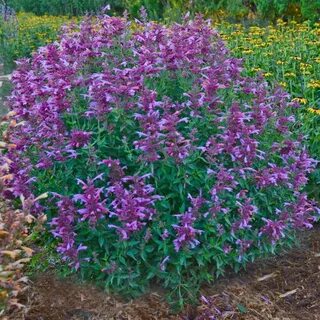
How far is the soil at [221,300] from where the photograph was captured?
3396mm

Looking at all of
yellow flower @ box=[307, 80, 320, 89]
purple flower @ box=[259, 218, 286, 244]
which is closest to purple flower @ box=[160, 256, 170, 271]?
purple flower @ box=[259, 218, 286, 244]

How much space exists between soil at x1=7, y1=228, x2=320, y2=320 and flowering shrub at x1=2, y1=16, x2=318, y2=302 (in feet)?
0.37

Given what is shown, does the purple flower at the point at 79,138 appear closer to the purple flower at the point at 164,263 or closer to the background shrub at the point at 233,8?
the purple flower at the point at 164,263

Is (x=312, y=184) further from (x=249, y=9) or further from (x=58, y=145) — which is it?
(x=249, y=9)

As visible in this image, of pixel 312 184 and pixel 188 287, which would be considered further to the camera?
pixel 312 184

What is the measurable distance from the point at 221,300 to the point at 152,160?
91cm

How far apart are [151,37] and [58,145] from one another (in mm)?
797

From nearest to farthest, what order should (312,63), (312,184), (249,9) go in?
1. (312,184)
2. (312,63)
3. (249,9)

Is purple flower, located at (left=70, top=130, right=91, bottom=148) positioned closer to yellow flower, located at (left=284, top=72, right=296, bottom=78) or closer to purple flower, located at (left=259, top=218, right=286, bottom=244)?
purple flower, located at (left=259, top=218, right=286, bottom=244)

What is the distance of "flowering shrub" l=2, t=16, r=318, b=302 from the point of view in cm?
320

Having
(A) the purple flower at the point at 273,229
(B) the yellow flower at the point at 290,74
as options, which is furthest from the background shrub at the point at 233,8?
(A) the purple flower at the point at 273,229

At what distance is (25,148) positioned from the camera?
3570mm

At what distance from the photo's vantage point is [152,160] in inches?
124

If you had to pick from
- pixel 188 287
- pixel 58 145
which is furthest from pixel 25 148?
pixel 188 287
